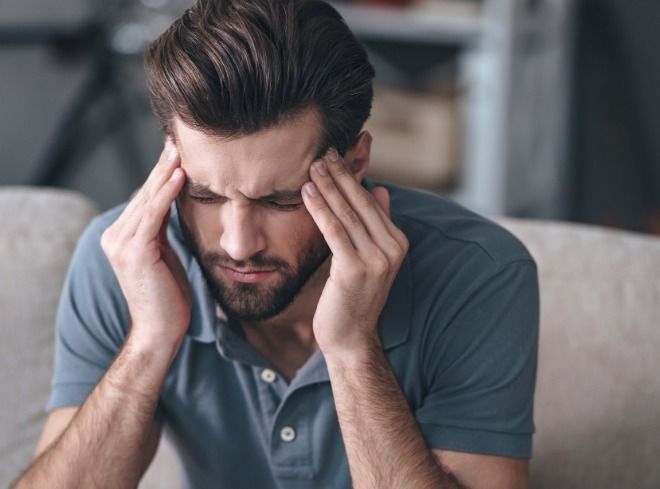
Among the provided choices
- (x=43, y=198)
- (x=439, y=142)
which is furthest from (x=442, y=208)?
Answer: (x=439, y=142)

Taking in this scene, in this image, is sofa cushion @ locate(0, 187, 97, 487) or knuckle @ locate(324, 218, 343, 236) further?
sofa cushion @ locate(0, 187, 97, 487)

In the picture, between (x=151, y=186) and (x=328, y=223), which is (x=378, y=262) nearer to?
(x=328, y=223)

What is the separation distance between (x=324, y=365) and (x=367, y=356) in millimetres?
101

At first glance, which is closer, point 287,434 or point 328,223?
point 328,223

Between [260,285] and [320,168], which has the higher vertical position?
[320,168]

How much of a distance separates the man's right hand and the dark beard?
0.17 ft

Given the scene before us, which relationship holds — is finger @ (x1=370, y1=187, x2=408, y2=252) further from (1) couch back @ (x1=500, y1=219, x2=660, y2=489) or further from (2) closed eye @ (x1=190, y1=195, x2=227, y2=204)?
(1) couch back @ (x1=500, y1=219, x2=660, y2=489)

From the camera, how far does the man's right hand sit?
1.28 meters

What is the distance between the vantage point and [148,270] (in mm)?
1309

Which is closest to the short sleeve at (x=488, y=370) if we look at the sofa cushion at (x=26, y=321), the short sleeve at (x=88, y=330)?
the short sleeve at (x=88, y=330)

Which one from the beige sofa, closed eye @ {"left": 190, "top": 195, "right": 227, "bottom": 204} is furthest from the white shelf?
closed eye @ {"left": 190, "top": 195, "right": 227, "bottom": 204}

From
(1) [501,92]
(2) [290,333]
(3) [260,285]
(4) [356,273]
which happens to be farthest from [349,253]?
(1) [501,92]

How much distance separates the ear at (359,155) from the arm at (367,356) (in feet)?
0.20

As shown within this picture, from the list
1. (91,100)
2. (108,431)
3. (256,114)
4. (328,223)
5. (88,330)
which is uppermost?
(256,114)
